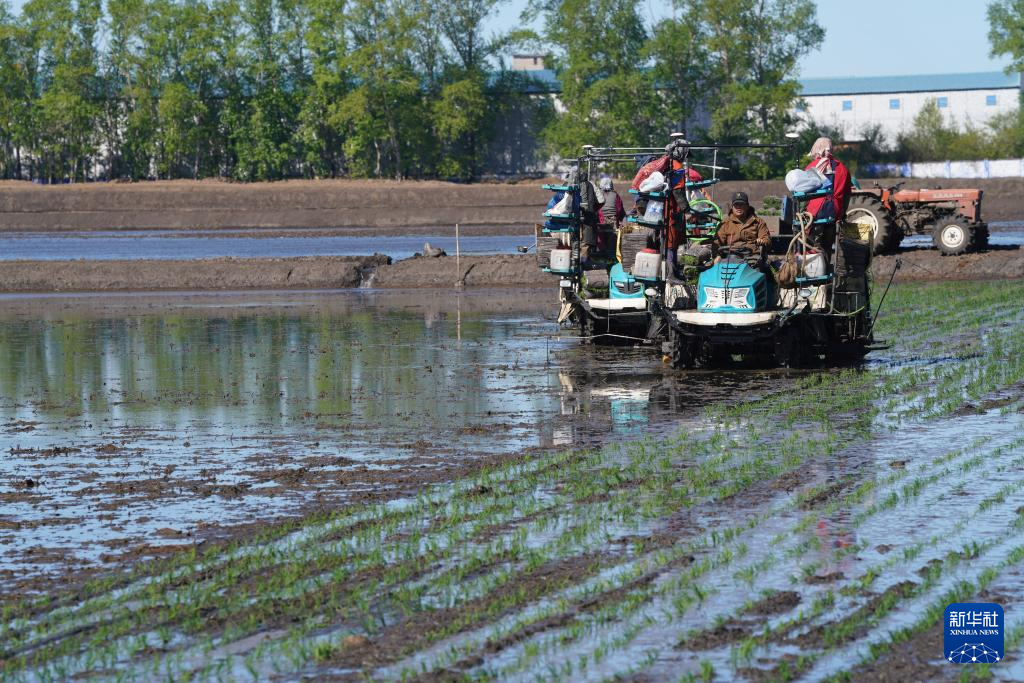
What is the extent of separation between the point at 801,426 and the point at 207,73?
9586cm

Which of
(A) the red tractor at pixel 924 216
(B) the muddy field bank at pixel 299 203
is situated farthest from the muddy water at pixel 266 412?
(B) the muddy field bank at pixel 299 203

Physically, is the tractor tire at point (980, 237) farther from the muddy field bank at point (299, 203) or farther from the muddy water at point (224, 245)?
the muddy field bank at point (299, 203)

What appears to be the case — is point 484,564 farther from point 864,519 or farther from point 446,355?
point 446,355

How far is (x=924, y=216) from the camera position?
3719 cm

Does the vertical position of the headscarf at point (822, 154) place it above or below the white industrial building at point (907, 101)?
below

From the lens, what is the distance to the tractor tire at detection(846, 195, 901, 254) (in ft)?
111

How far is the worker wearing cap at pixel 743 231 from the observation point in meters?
17.2

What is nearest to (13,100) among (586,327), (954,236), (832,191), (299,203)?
(299,203)

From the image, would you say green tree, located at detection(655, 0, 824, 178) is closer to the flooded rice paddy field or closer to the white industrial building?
the white industrial building

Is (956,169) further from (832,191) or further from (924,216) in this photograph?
(832,191)

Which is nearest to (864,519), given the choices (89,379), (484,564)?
(484,564)

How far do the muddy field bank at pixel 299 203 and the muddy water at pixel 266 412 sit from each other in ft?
147

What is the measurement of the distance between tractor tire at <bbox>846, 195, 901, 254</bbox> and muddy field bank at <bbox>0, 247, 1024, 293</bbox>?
337 millimetres

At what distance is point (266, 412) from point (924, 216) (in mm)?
25490
